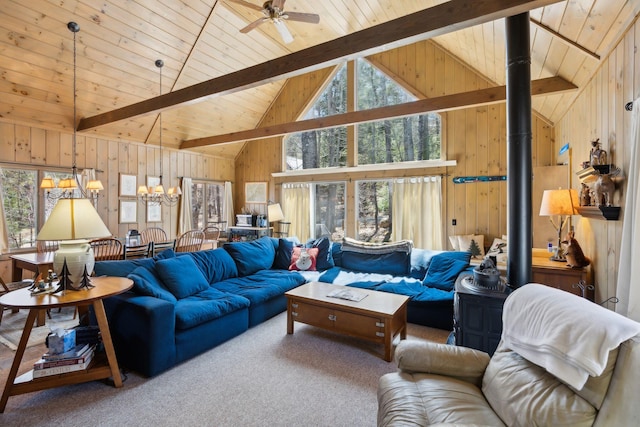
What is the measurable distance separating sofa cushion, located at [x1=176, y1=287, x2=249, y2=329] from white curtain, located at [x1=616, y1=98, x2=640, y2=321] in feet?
9.64

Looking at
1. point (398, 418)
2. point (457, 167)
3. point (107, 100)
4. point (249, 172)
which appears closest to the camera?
point (398, 418)

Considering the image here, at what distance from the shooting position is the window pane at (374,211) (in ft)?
19.9

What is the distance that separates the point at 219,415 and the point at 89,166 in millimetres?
5311

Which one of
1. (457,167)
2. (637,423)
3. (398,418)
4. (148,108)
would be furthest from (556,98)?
(148,108)

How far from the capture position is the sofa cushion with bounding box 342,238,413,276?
4.22 metres

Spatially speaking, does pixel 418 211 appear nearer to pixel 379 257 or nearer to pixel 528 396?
pixel 379 257

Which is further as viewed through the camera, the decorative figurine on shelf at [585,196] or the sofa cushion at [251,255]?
the sofa cushion at [251,255]

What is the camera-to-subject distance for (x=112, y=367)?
2.23 meters

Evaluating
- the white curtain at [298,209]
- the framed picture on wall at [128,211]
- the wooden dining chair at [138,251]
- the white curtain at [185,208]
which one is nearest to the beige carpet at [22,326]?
the wooden dining chair at [138,251]

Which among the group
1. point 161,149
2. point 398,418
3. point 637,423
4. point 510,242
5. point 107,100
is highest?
point 107,100

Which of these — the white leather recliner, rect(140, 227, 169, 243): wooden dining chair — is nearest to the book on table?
the white leather recliner

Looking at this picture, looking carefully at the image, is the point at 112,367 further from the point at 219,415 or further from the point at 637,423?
the point at 637,423

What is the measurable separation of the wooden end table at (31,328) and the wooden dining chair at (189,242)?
2.45 m

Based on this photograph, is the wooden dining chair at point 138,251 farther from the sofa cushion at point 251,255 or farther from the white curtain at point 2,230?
the white curtain at point 2,230
